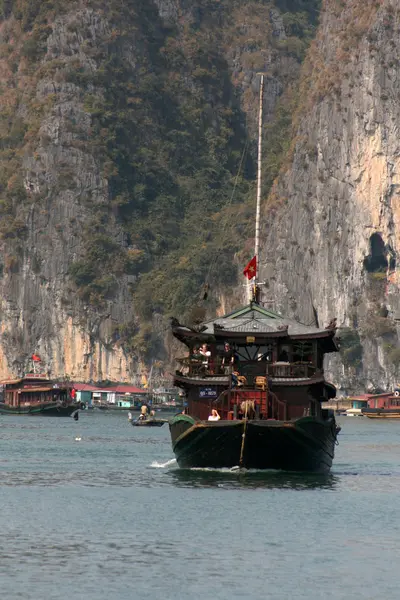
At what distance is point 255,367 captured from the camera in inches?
2173

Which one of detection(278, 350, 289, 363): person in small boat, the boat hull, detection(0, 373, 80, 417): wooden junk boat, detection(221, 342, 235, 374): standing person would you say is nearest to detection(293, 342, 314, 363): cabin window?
detection(278, 350, 289, 363): person in small boat

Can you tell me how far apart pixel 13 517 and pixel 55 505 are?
3407 mm

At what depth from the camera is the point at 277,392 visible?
5472 cm

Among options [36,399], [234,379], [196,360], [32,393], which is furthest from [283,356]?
[32,393]

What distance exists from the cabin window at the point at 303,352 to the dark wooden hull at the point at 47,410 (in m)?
91.6

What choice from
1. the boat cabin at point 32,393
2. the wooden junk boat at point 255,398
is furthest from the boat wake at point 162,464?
the boat cabin at point 32,393

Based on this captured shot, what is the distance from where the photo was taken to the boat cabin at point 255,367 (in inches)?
2131

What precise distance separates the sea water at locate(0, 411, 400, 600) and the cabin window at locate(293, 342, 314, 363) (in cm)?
484

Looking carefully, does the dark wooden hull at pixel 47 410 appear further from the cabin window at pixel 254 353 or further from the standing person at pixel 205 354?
the cabin window at pixel 254 353

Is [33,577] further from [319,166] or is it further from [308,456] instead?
[319,166]

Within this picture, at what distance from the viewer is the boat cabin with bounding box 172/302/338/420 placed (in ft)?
178

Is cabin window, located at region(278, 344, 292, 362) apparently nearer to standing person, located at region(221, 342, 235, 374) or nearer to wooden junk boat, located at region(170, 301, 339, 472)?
wooden junk boat, located at region(170, 301, 339, 472)

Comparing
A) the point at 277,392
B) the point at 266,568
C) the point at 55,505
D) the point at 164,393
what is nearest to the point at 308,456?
the point at 277,392

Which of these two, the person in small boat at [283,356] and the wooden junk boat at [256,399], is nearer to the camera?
the wooden junk boat at [256,399]
